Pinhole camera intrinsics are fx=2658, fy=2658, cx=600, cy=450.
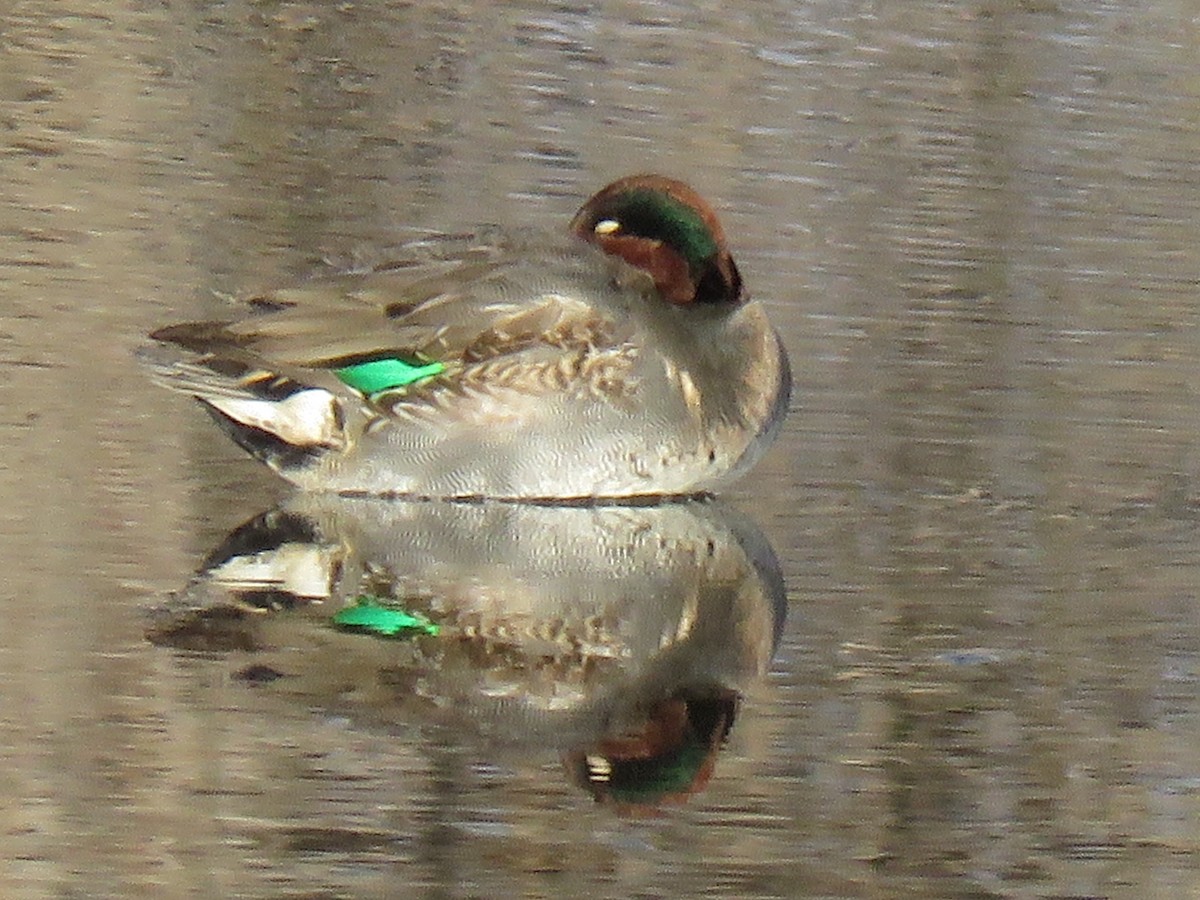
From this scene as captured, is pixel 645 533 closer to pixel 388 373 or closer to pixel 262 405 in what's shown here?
pixel 388 373

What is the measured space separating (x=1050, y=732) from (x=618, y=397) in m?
1.76

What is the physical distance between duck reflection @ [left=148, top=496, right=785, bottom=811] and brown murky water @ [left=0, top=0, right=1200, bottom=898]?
0.05 feet

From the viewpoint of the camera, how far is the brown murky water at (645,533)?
15.7 ft

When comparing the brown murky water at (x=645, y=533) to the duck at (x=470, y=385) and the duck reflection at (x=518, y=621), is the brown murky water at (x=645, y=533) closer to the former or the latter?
the duck reflection at (x=518, y=621)

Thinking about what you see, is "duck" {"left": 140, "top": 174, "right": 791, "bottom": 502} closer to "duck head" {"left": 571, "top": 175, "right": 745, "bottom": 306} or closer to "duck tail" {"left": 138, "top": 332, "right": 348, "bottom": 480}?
"duck tail" {"left": 138, "top": 332, "right": 348, "bottom": 480}

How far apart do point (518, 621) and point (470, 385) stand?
1192mm

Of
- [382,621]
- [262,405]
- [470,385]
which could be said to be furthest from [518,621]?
[262,405]

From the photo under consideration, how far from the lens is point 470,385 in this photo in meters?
6.85

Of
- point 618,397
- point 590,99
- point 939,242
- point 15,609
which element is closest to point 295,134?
point 590,99

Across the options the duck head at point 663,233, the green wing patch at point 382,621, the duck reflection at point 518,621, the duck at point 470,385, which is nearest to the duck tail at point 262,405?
the duck at point 470,385

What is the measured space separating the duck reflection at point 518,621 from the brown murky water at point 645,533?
17mm

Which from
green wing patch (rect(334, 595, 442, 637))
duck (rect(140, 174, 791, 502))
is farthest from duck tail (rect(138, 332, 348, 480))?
green wing patch (rect(334, 595, 442, 637))

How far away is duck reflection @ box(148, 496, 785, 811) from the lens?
17.1 ft

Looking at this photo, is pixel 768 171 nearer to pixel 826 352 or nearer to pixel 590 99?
pixel 590 99
